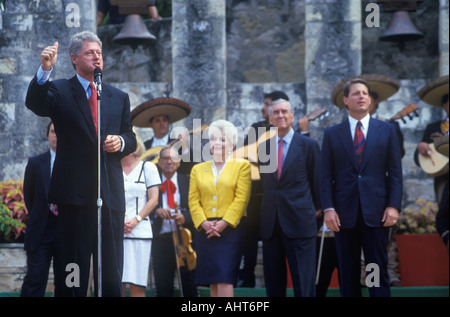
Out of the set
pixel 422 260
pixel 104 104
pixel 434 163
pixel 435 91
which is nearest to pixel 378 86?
pixel 435 91

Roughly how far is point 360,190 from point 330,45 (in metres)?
4.40

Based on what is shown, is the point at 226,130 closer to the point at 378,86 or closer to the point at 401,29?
the point at 378,86

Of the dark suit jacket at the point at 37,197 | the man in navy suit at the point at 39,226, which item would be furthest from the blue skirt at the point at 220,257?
the dark suit jacket at the point at 37,197

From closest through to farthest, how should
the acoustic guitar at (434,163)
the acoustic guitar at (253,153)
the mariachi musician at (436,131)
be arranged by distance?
1. the acoustic guitar at (253,153)
2. the acoustic guitar at (434,163)
3. the mariachi musician at (436,131)

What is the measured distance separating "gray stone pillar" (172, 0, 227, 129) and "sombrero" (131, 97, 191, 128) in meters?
1.28

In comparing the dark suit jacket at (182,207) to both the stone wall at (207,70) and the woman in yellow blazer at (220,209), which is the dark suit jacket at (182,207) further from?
the stone wall at (207,70)

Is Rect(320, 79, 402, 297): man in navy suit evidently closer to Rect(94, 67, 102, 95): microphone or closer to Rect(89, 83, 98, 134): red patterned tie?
Rect(89, 83, 98, 134): red patterned tie

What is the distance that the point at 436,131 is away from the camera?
350 inches

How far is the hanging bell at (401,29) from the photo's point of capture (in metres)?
10.6

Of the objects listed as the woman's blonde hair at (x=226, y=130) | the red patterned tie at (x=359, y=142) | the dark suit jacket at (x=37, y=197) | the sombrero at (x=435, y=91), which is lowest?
the dark suit jacket at (x=37, y=197)

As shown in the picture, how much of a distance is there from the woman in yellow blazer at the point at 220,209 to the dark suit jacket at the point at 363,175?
2.55ft

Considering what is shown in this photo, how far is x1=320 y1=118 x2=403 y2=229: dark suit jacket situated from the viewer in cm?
634

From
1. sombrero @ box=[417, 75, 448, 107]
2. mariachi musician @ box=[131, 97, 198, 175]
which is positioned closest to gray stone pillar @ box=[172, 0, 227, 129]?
mariachi musician @ box=[131, 97, 198, 175]

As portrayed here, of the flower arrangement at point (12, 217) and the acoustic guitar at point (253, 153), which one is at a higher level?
the acoustic guitar at point (253, 153)
